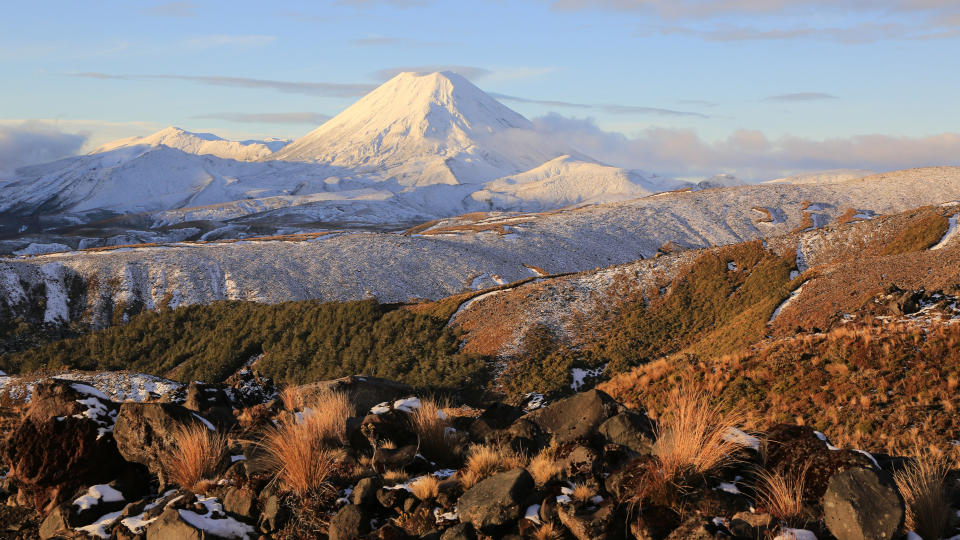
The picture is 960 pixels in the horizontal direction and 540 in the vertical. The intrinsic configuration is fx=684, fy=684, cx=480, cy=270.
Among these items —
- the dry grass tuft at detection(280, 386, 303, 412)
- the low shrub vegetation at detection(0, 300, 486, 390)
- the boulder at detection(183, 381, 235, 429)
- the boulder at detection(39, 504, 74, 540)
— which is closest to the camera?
the boulder at detection(39, 504, 74, 540)

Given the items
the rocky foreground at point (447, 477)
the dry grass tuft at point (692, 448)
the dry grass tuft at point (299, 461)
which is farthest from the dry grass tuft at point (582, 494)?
the dry grass tuft at point (299, 461)

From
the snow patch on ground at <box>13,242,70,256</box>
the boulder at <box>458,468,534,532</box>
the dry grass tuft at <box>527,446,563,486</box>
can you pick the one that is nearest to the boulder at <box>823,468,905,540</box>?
the dry grass tuft at <box>527,446,563,486</box>

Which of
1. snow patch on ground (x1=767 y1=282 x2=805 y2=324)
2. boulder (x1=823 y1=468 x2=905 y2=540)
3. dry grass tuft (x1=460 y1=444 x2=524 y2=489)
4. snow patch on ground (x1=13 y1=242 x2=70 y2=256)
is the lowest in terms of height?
snow patch on ground (x1=13 y1=242 x2=70 y2=256)

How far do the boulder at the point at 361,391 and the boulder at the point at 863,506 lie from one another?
484 inches

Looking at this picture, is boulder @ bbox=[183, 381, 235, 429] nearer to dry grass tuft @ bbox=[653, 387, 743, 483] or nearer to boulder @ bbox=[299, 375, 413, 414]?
boulder @ bbox=[299, 375, 413, 414]

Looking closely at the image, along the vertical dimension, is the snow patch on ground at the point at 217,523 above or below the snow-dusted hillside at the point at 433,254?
above

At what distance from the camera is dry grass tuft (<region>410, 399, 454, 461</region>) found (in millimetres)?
13695

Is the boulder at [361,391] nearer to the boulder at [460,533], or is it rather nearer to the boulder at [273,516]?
the boulder at [273,516]

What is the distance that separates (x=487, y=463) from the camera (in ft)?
38.9

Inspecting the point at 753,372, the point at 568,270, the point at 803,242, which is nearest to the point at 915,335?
the point at 753,372

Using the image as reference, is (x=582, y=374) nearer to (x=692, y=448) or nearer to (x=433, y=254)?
(x=692, y=448)

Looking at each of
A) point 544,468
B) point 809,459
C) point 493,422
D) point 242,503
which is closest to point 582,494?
point 544,468

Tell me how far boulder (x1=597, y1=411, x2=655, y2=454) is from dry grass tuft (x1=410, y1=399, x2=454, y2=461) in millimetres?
3163

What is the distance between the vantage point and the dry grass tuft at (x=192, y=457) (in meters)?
13.1
